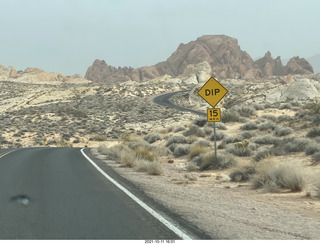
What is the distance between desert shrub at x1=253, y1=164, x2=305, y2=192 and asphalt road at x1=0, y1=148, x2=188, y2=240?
4.28 m

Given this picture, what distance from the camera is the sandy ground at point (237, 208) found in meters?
5.67

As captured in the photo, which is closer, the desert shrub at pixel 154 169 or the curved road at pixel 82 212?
the curved road at pixel 82 212

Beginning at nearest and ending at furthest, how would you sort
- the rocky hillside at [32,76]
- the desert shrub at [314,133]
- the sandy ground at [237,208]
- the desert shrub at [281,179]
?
the sandy ground at [237,208]
the desert shrub at [281,179]
the desert shrub at [314,133]
the rocky hillside at [32,76]

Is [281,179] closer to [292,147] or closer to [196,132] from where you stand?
[292,147]

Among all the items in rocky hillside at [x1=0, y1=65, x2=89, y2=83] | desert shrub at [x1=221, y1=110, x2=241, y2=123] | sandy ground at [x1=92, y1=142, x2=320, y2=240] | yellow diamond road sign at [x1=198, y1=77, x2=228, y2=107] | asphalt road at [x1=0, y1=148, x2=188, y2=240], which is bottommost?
sandy ground at [x1=92, y1=142, x2=320, y2=240]

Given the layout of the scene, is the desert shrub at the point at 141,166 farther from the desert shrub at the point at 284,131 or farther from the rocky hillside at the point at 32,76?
the rocky hillside at the point at 32,76

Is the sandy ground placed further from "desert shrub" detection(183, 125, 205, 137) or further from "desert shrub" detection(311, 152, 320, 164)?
"desert shrub" detection(183, 125, 205, 137)

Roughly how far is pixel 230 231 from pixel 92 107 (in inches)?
2567

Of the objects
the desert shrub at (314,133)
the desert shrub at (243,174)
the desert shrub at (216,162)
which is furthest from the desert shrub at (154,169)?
the desert shrub at (314,133)

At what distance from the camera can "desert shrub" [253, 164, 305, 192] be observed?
9.59 meters

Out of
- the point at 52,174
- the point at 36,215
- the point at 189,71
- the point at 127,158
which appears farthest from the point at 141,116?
the point at 189,71

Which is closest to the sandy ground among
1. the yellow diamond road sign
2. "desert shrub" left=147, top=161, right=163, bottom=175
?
"desert shrub" left=147, top=161, right=163, bottom=175

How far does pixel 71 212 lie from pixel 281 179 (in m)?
6.17

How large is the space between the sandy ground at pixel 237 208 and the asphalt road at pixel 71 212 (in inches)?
36.2
